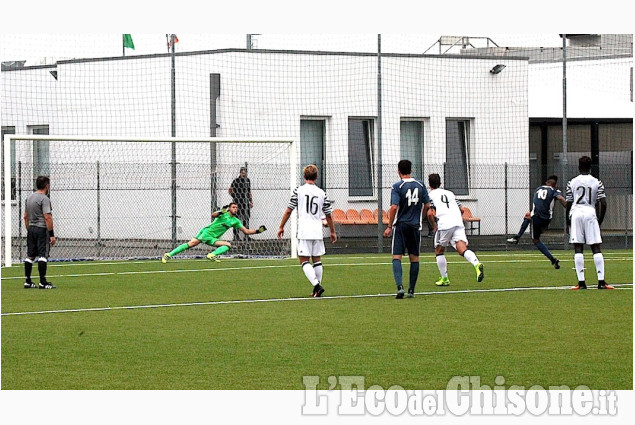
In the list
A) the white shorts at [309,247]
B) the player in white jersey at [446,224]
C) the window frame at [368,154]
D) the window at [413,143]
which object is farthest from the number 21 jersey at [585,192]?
the window at [413,143]

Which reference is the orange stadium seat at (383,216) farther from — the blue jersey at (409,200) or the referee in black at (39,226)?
the blue jersey at (409,200)

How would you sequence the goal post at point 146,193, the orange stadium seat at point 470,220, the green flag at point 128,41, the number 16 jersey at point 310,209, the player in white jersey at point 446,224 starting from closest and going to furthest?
the number 16 jersey at point 310,209 → the player in white jersey at point 446,224 → the goal post at point 146,193 → the green flag at point 128,41 → the orange stadium seat at point 470,220

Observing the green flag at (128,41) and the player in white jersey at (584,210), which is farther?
the green flag at (128,41)

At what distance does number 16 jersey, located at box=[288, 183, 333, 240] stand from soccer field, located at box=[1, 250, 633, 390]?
1007 millimetres

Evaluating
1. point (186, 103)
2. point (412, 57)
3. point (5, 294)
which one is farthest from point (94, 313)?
point (412, 57)

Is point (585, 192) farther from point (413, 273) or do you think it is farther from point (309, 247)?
point (309, 247)

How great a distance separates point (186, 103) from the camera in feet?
107

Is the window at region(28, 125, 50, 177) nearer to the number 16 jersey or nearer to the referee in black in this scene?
the referee in black

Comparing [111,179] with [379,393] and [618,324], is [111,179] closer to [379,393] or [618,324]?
[618,324]

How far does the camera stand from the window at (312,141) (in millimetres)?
34406

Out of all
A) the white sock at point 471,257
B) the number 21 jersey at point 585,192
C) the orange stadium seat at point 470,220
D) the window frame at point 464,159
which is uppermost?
the window frame at point 464,159

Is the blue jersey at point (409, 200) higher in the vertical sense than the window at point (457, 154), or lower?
lower

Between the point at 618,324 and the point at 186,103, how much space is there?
68.1ft

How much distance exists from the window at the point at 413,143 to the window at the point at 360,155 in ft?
3.45
